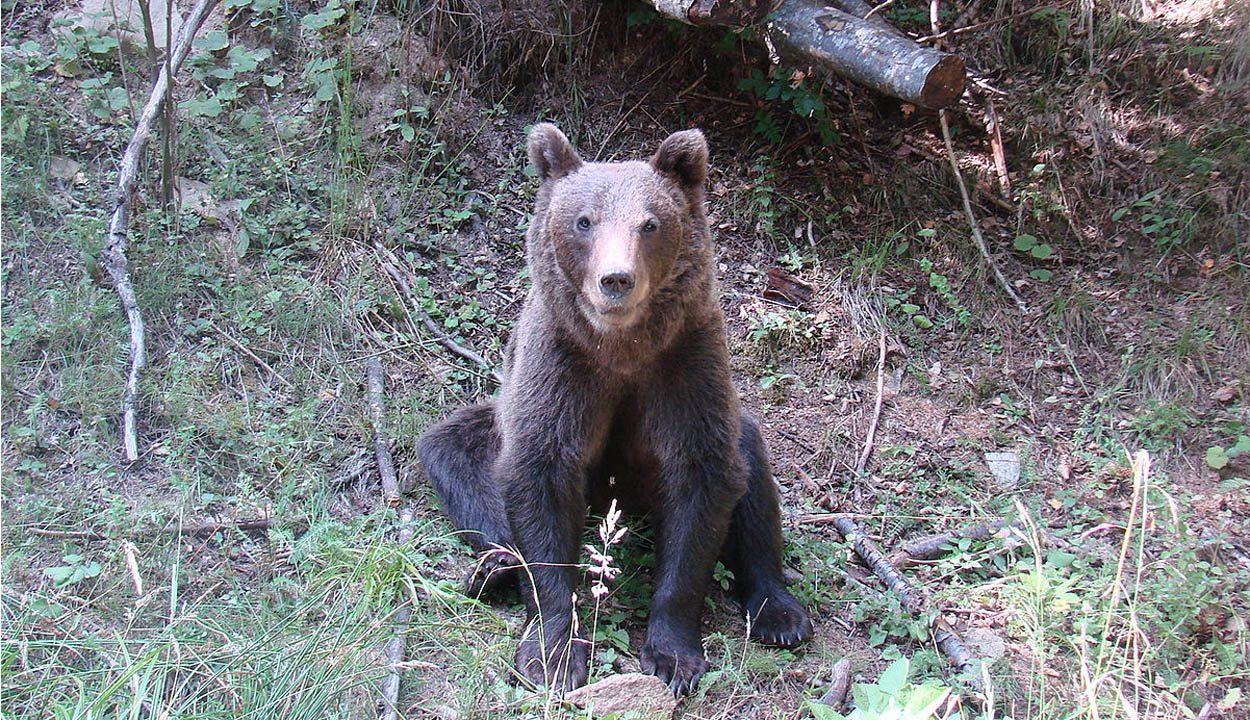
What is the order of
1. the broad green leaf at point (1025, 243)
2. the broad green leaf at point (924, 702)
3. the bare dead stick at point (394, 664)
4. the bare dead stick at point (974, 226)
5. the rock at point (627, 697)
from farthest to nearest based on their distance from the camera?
the broad green leaf at point (1025, 243)
the bare dead stick at point (974, 226)
the rock at point (627, 697)
the bare dead stick at point (394, 664)
the broad green leaf at point (924, 702)

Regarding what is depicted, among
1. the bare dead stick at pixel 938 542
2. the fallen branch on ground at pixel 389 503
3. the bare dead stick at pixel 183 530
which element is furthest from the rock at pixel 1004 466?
the bare dead stick at pixel 183 530

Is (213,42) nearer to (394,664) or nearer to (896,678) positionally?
(394,664)

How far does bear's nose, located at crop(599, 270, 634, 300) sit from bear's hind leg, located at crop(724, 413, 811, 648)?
1254 millimetres

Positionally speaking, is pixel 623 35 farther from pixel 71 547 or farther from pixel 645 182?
pixel 71 547

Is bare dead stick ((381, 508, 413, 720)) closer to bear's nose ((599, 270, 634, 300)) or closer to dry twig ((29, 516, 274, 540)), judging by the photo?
dry twig ((29, 516, 274, 540))

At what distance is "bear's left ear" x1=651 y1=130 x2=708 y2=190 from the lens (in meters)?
4.32

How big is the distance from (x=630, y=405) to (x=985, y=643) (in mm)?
1878

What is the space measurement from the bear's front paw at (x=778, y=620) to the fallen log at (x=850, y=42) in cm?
279

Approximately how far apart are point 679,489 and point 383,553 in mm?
1255

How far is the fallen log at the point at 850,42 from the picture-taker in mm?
5383

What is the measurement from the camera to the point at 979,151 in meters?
7.48

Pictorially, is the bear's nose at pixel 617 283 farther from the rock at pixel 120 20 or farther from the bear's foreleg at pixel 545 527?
the rock at pixel 120 20

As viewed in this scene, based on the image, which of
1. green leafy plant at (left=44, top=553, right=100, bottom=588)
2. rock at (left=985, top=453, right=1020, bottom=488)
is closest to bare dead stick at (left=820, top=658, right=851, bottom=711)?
rock at (left=985, top=453, right=1020, bottom=488)

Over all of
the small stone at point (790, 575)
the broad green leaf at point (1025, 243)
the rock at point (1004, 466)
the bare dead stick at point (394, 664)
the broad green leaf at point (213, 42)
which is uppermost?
the broad green leaf at point (213, 42)
